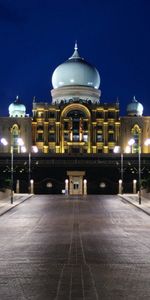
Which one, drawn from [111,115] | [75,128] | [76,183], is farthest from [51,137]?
[76,183]

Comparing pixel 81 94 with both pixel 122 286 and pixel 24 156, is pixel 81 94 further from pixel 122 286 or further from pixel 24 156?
pixel 122 286

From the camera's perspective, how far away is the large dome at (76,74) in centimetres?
16162

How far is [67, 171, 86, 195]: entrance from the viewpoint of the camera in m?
111

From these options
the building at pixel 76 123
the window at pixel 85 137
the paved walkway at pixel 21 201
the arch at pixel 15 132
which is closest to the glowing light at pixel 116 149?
the building at pixel 76 123

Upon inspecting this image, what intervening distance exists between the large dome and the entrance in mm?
52033

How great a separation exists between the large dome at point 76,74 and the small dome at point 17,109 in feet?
39.3

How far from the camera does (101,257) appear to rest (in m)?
22.2

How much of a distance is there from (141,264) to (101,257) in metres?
2.15

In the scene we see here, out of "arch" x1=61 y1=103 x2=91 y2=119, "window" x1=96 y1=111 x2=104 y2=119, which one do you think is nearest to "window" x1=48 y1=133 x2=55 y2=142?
"arch" x1=61 y1=103 x2=91 y2=119

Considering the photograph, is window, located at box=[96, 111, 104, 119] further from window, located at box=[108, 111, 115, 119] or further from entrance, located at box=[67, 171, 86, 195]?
entrance, located at box=[67, 171, 86, 195]

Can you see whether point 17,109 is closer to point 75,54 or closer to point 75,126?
point 75,54

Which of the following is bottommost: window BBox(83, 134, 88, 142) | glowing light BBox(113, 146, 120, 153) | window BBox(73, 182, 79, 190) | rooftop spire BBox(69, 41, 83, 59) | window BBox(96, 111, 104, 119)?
window BBox(73, 182, 79, 190)

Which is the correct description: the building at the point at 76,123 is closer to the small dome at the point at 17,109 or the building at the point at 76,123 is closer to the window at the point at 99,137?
the window at the point at 99,137

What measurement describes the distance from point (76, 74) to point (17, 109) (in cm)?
1941
